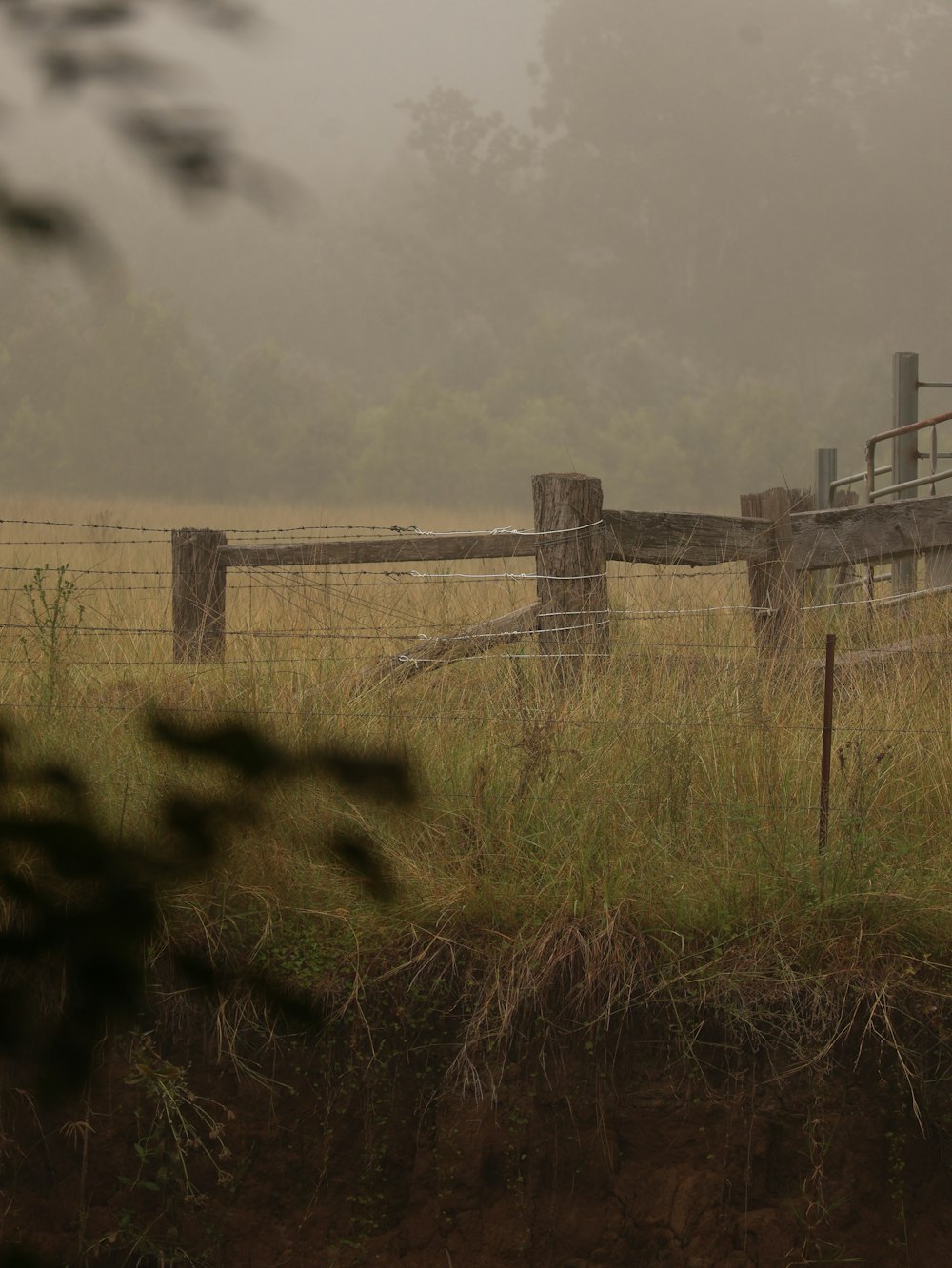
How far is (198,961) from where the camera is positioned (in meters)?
0.75

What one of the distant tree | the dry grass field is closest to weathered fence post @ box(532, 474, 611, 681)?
the dry grass field

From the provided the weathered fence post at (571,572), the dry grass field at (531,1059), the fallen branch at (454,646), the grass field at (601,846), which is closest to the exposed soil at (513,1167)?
the dry grass field at (531,1059)

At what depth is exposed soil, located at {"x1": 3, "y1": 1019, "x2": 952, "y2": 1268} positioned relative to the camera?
10.8 ft

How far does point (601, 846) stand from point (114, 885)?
3.09 meters

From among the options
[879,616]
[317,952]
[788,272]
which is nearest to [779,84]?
[788,272]

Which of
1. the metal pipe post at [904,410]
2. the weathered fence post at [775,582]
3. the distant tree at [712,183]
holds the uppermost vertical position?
the distant tree at [712,183]

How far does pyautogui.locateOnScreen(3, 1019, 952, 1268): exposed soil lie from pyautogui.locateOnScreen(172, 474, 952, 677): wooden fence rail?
2.08 meters

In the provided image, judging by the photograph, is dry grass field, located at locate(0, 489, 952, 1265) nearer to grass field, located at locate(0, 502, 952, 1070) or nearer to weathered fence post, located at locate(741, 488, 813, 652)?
grass field, located at locate(0, 502, 952, 1070)

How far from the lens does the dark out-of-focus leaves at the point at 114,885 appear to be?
69cm

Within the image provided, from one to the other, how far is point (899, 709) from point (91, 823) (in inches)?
167

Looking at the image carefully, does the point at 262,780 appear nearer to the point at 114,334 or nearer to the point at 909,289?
the point at 114,334

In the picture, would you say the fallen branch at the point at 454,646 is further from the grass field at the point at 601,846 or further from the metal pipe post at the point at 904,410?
the metal pipe post at the point at 904,410

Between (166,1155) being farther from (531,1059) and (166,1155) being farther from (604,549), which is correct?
(604,549)

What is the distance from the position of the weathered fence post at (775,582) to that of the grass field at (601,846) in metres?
0.81
